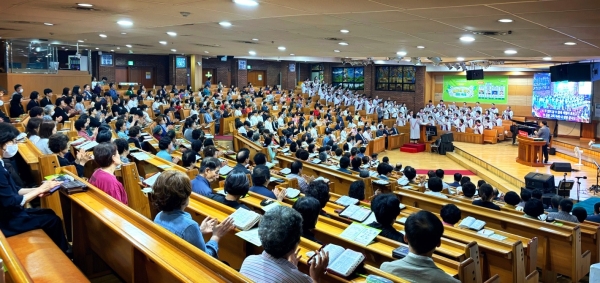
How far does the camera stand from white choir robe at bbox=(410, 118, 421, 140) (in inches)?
733

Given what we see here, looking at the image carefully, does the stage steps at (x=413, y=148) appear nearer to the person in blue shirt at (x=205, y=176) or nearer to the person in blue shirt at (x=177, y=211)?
the person in blue shirt at (x=205, y=176)

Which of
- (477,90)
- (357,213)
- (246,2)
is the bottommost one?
(357,213)

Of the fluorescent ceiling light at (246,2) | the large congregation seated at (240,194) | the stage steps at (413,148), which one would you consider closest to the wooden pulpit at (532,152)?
the stage steps at (413,148)

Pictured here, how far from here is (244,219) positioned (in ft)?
9.82

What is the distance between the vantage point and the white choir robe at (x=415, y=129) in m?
18.6

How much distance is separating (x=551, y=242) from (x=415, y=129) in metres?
14.3

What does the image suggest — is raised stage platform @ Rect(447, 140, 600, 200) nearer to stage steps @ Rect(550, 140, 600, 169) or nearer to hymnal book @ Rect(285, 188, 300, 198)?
stage steps @ Rect(550, 140, 600, 169)

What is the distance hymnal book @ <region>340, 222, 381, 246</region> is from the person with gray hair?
105 cm

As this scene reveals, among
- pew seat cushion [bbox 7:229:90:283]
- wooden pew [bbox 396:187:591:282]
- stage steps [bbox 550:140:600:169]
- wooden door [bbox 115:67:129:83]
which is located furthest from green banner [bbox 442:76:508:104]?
pew seat cushion [bbox 7:229:90:283]

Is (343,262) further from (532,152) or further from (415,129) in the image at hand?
(415,129)

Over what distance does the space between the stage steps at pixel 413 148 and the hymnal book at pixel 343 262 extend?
621 inches

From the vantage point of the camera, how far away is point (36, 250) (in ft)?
8.72

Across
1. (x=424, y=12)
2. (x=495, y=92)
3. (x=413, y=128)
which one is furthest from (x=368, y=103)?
(x=424, y=12)

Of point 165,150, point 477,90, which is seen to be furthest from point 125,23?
point 477,90
